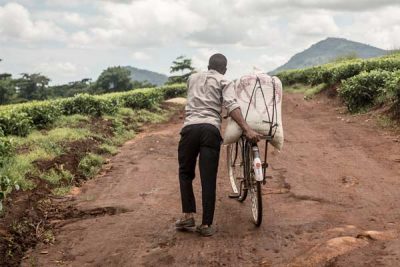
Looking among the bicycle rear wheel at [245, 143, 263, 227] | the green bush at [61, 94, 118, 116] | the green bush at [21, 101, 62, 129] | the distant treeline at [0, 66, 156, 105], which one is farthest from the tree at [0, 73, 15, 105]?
the bicycle rear wheel at [245, 143, 263, 227]

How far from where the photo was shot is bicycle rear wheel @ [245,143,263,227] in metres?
5.54

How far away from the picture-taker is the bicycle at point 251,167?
5.55 metres

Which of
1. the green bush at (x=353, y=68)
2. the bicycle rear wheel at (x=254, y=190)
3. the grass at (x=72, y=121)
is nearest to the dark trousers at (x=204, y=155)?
the bicycle rear wheel at (x=254, y=190)

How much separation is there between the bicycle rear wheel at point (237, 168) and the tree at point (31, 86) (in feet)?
198

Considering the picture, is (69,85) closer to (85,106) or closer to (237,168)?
(85,106)

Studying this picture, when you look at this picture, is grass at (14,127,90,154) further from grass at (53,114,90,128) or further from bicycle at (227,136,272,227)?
bicycle at (227,136,272,227)

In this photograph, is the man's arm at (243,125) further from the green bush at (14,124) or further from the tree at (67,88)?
the tree at (67,88)

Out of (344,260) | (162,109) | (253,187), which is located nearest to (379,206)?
(253,187)

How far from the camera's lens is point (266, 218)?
19.9ft

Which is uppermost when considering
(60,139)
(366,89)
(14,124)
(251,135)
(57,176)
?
(366,89)

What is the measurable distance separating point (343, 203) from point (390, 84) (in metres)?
7.81

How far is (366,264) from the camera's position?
431cm

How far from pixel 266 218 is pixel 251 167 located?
0.66 meters

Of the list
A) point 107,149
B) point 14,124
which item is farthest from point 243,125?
point 14,124
